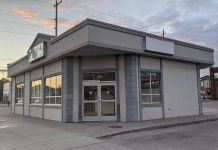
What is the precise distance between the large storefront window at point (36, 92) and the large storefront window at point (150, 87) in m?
8.29

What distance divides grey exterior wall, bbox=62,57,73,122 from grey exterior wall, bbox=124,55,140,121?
326 centimetres

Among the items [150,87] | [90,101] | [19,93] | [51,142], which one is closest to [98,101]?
[90,101]

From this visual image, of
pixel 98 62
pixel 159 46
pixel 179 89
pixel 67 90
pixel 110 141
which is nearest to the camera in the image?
pixel 110 141

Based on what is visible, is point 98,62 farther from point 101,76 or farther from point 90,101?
point 90,101

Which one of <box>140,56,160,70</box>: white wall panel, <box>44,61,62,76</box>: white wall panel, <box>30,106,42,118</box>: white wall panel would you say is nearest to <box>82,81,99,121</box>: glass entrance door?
<box>44,61,62,76</box>: white wall panel

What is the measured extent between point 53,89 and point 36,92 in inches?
156

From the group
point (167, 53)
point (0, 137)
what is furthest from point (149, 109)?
point (0, 137)

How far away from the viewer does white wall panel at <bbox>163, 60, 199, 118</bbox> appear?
18703mm

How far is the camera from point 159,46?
57.0 feet

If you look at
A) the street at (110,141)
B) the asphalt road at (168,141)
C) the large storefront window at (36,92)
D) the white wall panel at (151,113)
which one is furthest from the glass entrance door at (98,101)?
the large storefront window at (36,92)

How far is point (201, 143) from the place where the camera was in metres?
9.83

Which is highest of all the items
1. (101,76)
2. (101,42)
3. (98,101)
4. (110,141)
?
(101,42)

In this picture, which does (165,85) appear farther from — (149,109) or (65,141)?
(65,141)

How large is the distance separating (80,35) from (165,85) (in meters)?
7.13
